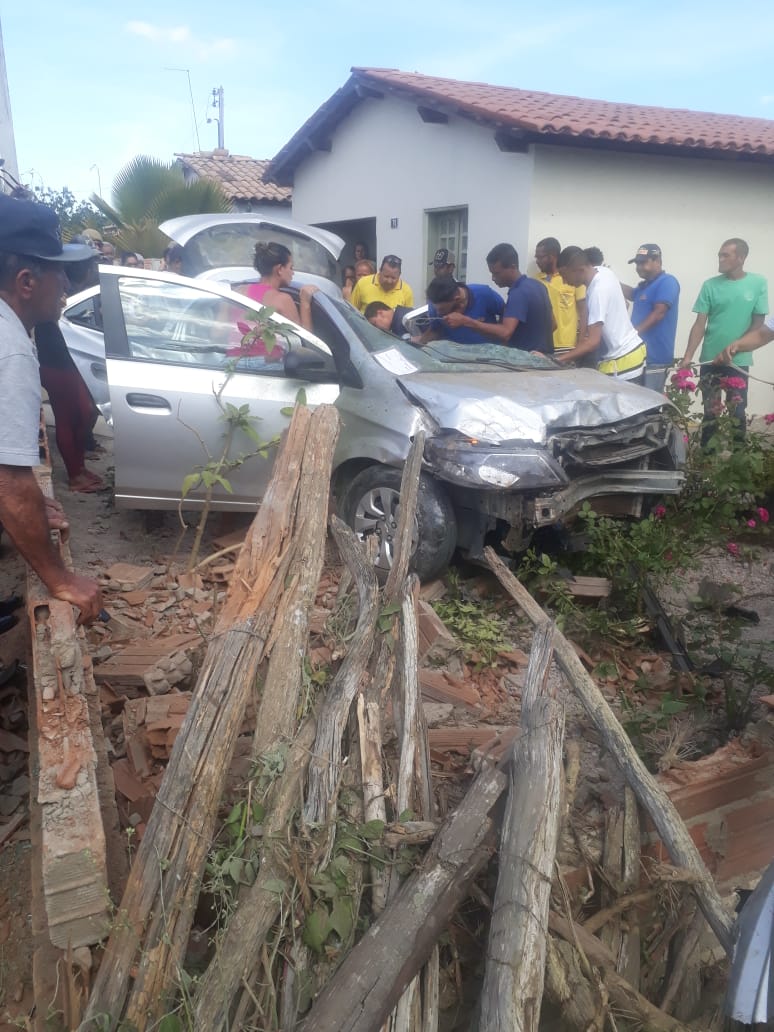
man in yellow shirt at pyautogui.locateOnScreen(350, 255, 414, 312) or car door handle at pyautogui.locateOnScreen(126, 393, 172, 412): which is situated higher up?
man in yellow shirt at pyautogui.locateOnScreen(350, 255, 414, 312)

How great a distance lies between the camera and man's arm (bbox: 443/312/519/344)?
662 centimetres

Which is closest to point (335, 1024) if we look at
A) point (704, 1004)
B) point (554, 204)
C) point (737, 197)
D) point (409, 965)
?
point (409, 965)

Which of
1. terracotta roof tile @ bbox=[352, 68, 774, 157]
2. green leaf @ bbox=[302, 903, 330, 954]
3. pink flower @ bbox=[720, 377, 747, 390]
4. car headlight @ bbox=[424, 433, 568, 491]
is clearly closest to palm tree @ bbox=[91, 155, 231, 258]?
terracotta roof tile @ bbox=[352, 68, 774, 157]

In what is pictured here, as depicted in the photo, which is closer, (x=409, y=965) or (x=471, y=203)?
(x=409, y=965)

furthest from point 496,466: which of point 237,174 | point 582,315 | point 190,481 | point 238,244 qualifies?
point 237,174

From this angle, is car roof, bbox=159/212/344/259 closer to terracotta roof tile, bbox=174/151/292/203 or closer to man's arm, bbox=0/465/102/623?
man's arm, bbox=0/465/102/623

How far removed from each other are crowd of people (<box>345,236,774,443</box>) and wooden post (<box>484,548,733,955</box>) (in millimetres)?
3595

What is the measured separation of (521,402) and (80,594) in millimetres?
2928

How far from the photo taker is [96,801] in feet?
6.45

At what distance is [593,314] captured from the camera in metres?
7.15

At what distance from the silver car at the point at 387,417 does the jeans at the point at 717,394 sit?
166 centimetres

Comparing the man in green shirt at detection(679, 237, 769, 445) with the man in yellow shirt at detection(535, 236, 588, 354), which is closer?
the man in yellow shirt at detection(535, 236, 588, 354)

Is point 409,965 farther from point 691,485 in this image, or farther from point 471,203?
point 471,203

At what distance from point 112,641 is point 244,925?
267 centimetres
